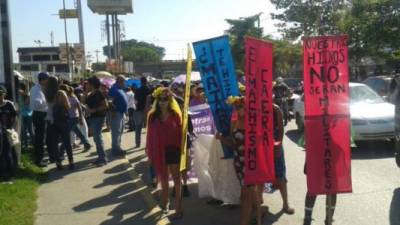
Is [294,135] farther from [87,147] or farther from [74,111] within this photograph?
[74,111]

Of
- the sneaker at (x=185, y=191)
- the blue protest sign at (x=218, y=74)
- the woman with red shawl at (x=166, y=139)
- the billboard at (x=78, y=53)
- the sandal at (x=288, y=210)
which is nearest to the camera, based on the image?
the woman with red shawl at (x=166, y=139)

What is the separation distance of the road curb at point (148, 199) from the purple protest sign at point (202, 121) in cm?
124

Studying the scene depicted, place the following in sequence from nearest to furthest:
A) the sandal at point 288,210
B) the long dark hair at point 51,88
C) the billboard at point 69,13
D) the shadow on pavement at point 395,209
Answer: the shadow on pavement at point 395,209 → the sandal at point 288,210 → the long dark hair at point 51,88 → the billboard at point 69,13

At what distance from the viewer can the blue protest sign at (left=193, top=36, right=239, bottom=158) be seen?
24.1 ft

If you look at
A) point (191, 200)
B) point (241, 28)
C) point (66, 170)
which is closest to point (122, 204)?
point (191, 200)

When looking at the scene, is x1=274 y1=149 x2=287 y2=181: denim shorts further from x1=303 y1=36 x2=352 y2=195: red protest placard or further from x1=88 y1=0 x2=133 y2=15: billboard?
x1=88 y1=0 x2=133 y2=15: billboard

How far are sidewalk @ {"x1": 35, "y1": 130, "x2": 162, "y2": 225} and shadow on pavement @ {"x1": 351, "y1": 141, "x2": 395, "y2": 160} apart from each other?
486 cm

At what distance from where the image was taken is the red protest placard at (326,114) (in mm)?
5902

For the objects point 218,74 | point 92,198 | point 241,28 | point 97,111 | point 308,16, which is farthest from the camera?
point 241,28

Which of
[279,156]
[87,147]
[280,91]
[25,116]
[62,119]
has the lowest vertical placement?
[87,147]

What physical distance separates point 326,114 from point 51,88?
628cm

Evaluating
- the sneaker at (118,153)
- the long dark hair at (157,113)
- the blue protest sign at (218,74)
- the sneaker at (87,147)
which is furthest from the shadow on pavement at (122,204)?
the sneaker at (87,147)

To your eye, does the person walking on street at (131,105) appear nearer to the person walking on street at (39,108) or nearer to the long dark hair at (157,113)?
the person walking on street at (39,108)

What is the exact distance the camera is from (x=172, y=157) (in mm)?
7148
